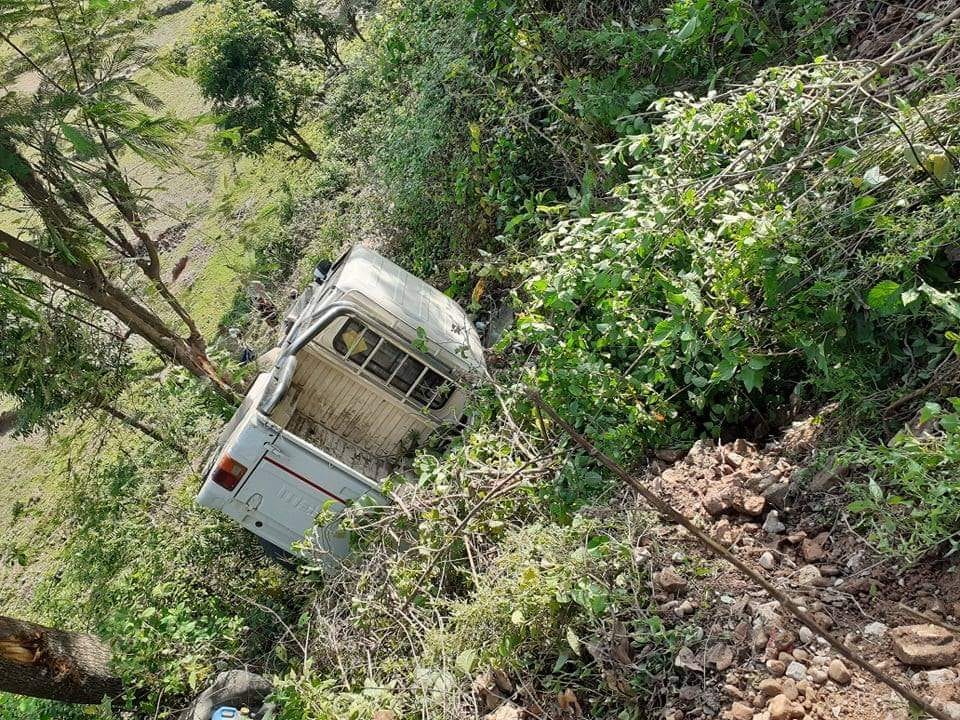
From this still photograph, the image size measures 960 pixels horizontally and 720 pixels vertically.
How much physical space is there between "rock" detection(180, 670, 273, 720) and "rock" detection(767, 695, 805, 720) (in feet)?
13.2

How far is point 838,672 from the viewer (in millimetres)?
3084

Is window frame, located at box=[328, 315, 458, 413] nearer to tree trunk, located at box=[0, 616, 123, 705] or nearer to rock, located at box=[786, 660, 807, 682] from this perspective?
tree trunk, located at box=[0, 616, 123, 705]

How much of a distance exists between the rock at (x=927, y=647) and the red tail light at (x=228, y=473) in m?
4.95

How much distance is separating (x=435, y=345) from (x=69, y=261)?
160 inches

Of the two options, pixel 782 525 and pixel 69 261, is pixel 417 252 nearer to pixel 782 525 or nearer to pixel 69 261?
pixel 69 261

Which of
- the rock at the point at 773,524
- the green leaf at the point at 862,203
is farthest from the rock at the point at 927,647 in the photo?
the green leaf at the point at 862,203

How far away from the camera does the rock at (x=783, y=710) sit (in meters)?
3.09

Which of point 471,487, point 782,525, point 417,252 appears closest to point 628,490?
point 782,525

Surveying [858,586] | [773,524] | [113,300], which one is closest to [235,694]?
[773,524]

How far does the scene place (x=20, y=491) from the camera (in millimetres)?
16594

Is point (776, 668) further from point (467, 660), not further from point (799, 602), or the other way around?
point (467, 660)

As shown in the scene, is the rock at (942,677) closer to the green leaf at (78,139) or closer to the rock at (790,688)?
the rock at (790,688)

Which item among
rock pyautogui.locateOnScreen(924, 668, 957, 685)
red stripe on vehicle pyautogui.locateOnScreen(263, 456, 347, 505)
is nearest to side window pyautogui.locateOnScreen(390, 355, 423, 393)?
red stripe on vehicle pyautogui.locateOnScreen(263, 456, 347, 505)

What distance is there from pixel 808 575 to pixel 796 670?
1.53ft
